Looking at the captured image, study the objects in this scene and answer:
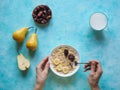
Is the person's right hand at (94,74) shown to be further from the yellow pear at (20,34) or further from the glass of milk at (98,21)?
the yellow pear at (20,34)

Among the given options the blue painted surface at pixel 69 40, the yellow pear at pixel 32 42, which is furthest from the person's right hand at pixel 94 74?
the yellow pear at pixel 32 42

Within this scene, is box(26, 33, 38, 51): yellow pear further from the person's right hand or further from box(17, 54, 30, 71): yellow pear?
the person's right hand

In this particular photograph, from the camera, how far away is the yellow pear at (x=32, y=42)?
144 cm

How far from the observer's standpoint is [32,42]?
56.6 inches

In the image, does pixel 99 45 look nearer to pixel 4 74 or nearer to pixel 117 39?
pixel 117 39

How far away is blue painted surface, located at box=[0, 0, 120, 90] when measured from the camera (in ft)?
4.83

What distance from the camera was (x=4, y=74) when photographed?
1489 millimetres

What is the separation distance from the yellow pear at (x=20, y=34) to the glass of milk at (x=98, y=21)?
299 mm

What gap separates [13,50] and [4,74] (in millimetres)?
117

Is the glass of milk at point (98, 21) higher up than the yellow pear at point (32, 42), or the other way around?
the glass of milk at point (98, 21)

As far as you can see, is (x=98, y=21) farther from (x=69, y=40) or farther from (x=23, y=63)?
(x=23, y=63)

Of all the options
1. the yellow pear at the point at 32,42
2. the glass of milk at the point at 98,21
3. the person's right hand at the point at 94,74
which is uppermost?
the glass of milk at the point at 98,21

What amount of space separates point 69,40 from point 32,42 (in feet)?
0.56

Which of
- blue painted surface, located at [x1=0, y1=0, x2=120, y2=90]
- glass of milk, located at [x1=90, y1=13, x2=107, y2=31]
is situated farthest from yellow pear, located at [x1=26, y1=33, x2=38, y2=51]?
glass of milk, located at [x1=90, y1=13, x2=107, y2=31]
